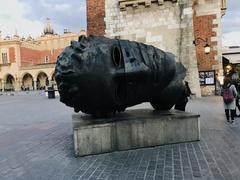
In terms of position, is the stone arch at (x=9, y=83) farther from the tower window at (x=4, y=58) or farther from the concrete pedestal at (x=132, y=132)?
the concrete pedestal at (x=132, y=132)

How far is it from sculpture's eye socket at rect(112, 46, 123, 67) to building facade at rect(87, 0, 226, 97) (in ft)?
39.4

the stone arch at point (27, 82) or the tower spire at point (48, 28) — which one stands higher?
the tower spire at point (48, 28)

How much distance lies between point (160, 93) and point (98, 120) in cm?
144

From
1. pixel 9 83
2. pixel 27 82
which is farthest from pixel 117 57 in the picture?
pixel 9 83

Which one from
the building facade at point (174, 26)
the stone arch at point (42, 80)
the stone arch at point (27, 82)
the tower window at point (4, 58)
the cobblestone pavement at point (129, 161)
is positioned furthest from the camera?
the stone arch at point (27, 82)

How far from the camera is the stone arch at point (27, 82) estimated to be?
191ft

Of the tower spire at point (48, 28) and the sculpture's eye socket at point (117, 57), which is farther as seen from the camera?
the tower spire at point (48, 28)

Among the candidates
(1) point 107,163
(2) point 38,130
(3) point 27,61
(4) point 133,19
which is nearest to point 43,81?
(3) point 27,61

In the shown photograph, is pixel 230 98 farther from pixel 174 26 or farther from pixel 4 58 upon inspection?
pixel 4 58

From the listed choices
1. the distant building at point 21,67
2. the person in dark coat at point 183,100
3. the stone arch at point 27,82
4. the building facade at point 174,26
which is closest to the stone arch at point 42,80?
the distant building at point 21,67

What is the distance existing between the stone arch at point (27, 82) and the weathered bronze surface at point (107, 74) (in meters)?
55.9

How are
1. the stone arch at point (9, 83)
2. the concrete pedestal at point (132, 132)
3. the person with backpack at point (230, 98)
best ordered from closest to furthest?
the concrete pedestal at point (132, 132)
the person with backpack at point (230, 98)
the stone arch at point (9, 83)

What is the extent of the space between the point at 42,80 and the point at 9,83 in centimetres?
820

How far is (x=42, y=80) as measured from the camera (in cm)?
5819
